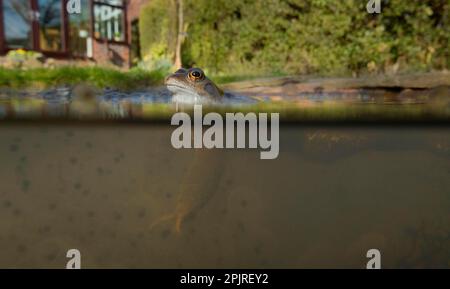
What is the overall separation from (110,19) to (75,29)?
183cm

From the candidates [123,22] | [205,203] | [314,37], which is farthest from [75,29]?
[205,203]

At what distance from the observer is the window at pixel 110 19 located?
1511cm

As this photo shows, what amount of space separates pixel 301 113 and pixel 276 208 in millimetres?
1037

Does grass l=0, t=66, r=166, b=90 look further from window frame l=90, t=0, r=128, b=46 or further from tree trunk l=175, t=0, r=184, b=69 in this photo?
window frame l=90, t=0, r=128, b=46

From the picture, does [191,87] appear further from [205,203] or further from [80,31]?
[80,31]

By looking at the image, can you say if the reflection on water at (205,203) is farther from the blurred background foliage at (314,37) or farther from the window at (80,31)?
the window at (80,31)

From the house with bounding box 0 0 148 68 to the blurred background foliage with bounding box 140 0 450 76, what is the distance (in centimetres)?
428

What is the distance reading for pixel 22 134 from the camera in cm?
372

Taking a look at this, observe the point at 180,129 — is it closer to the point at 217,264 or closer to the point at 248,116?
the point at 248,116

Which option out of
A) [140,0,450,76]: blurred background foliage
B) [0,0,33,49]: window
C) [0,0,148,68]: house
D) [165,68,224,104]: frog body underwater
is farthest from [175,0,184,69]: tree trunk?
[165,68,224,104]: frog body underwater

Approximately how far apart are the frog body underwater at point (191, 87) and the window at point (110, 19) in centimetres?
1243

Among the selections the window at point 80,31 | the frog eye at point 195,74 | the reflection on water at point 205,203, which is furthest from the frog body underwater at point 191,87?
the window at point 80,31

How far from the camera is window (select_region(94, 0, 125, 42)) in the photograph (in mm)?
15108

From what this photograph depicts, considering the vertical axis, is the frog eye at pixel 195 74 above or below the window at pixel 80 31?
below
